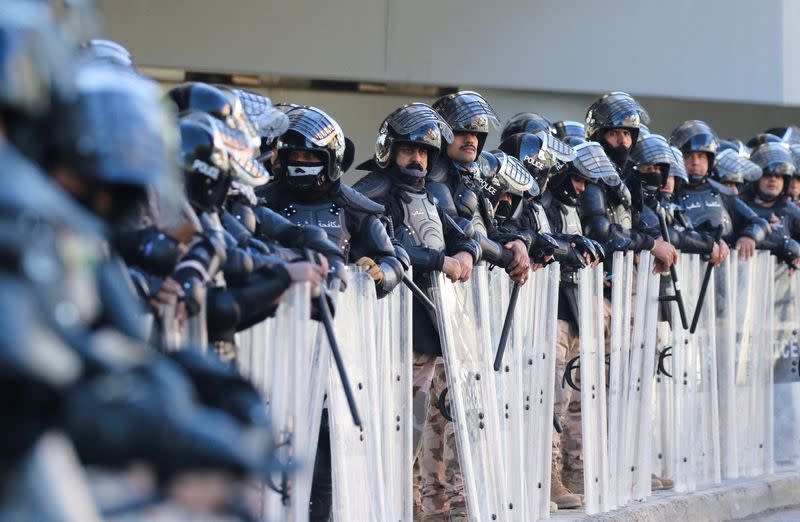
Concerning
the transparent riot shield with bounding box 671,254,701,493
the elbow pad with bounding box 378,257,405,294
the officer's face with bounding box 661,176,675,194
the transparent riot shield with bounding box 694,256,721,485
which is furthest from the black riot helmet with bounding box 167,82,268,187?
the officer's face with bounding box 661,176,675,194

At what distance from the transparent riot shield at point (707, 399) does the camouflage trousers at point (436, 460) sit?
2.38 m

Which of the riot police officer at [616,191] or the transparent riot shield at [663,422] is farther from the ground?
the riot police officer at [616,191]

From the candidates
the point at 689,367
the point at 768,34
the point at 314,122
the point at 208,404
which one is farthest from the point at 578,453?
the point at 768,34

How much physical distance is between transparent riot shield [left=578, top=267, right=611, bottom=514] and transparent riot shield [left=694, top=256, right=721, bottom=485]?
4.42 ft

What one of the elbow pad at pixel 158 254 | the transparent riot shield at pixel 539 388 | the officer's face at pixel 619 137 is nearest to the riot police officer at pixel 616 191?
the officer's face at pixel 619 137

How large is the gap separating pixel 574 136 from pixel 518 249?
98.7 inches

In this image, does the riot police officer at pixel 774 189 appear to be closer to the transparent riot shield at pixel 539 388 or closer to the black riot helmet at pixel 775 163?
the black riot helmet at pixel 775 163

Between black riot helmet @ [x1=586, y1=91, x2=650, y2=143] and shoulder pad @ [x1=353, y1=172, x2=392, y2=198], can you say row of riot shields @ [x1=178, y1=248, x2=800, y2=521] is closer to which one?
shoulder pad @ [x1=353, y1=172, x2=392, y2=198]

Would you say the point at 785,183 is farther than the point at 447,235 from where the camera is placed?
Yes

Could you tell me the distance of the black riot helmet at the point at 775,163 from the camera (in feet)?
42.6

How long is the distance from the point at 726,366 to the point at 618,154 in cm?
160

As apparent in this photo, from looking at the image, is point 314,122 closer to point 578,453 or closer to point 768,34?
point 578,453

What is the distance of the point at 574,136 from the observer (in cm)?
1099

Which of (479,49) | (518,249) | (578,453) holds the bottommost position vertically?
(578,453)
